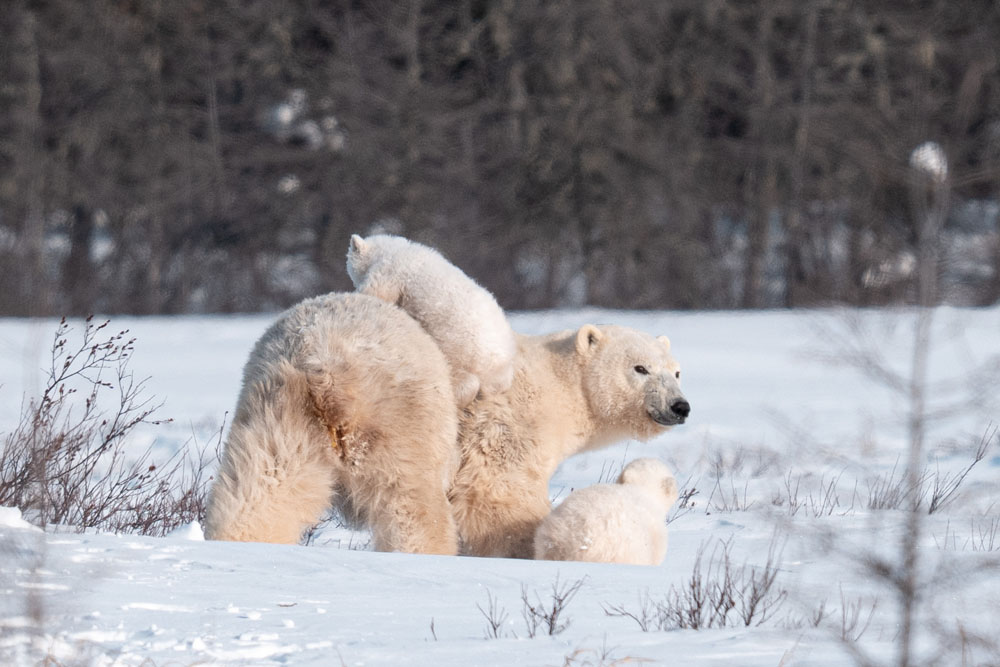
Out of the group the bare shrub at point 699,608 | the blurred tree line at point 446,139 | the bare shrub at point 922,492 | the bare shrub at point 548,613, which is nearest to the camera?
the bare shrub at point 548,613

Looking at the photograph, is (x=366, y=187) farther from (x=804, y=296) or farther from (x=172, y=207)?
(x=804, y=296)

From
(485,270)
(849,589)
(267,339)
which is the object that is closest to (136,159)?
(485,270)

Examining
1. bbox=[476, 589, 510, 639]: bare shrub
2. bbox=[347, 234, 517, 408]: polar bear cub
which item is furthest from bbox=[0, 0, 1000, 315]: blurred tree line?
bbox=[476, 589, 510, 639]: bare shrub

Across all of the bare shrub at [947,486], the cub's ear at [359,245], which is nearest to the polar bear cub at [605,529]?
the cub's ear at [359,245]

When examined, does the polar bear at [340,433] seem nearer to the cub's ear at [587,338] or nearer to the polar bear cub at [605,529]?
the polar bear cub at [605,529]

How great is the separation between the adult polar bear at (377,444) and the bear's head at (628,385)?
1.16ft

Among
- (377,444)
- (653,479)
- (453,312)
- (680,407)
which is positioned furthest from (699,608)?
(680,407)

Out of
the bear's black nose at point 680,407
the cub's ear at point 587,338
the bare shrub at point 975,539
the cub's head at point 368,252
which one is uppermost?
the cub's head at point 368,252

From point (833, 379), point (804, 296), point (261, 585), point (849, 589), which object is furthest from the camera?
point (833, 379)

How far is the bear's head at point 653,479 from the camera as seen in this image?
5.24 metres

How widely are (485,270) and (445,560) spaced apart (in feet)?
60.0

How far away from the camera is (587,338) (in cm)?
596

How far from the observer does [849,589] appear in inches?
157

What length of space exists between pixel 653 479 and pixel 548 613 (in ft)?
6.01
